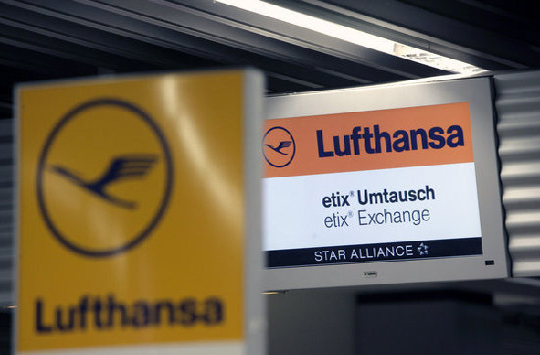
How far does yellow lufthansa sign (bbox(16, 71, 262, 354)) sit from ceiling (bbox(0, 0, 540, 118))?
9.88ft

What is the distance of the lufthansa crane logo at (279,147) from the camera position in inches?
282

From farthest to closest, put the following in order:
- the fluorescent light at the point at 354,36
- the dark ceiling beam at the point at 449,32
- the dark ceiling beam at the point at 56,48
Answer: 1. the dark ceiling beam at the point at 56,48
2. the fluorescent light at the point at 354,36
3. the dark ceiling beam at the point at 449,32

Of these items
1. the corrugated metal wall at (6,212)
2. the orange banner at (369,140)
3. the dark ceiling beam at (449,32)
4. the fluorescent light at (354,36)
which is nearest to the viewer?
the dark ceiling beam at (449,32)

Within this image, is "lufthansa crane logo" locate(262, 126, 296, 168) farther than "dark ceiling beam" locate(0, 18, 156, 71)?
Yes

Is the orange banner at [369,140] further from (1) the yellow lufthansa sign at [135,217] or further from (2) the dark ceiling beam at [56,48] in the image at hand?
(1) the yellow lufthansa sign at [135,217]

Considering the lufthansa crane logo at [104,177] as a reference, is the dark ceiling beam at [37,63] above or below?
above

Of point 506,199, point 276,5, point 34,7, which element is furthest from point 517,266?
point 34,7

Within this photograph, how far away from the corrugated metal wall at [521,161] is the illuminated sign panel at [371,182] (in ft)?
0.42

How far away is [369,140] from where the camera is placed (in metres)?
7.01

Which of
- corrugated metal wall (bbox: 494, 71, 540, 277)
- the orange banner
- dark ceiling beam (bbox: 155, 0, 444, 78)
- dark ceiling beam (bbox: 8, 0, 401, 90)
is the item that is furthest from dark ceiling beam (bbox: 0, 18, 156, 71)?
corrugated metal wall (bbox: 494, 71, 540, 277)

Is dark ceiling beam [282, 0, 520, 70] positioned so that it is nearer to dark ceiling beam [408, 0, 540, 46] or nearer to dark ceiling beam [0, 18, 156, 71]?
dark ceiling beam [408, 0, 540, 46]

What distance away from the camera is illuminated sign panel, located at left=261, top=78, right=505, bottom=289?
681cm

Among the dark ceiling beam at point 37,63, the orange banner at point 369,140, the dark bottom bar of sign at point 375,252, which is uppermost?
the dark ceiling beam at point 37,63

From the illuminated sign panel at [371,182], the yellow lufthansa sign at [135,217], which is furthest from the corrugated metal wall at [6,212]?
the yellow lufthansa sign at [135,217]
